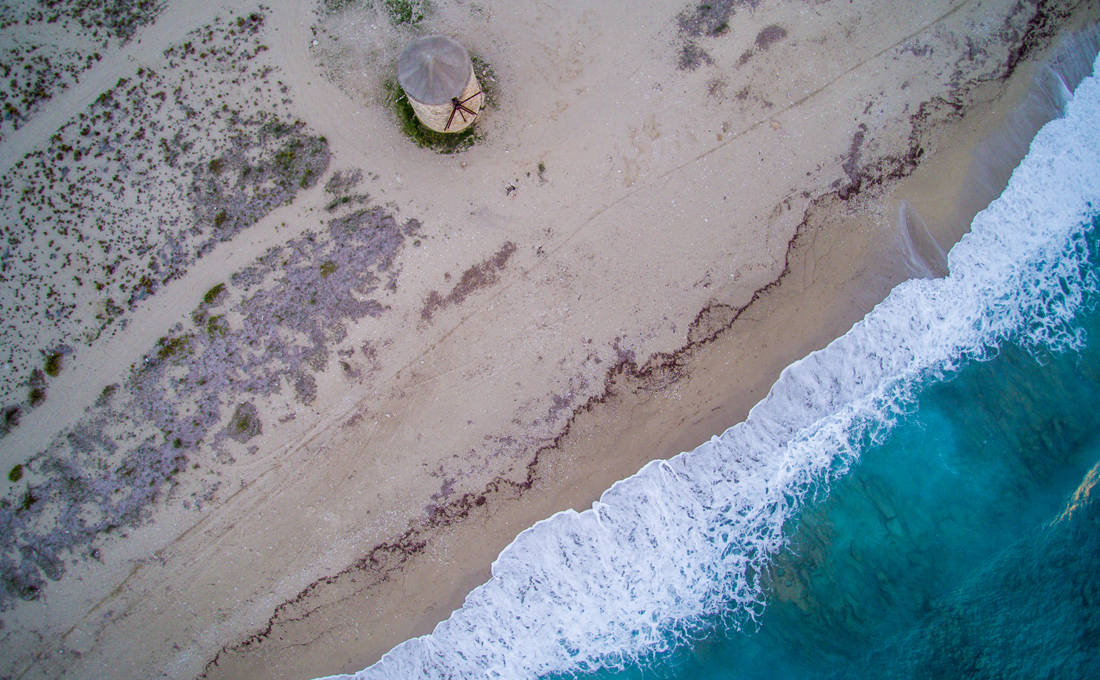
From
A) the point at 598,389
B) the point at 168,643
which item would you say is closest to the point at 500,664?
the point at 598,389

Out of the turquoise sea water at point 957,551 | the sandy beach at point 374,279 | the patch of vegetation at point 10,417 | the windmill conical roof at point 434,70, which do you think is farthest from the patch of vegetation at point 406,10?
the turquoise sea water at point 957,551

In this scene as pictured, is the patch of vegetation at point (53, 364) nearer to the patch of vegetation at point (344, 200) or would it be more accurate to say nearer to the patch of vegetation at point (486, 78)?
the patch of vegetation at point (344, 200)

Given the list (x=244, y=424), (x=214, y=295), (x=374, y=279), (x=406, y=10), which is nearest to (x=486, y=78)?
(x=406, y=10)

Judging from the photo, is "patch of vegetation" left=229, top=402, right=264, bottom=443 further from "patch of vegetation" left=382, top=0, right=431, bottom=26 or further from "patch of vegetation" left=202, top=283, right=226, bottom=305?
"patch of vegetation" left=382, top=0, right=431, bottom=26

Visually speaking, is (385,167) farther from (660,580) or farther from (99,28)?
(660,580)

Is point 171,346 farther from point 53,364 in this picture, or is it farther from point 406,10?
point 406,10

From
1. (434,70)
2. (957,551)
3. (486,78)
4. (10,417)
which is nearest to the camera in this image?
(434,70)

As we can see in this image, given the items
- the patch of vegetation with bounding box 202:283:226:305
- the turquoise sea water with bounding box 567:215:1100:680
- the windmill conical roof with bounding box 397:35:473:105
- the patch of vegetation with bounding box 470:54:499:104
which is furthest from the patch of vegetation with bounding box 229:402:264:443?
the turquoise sea water with bounding box 567:215:1100:680
